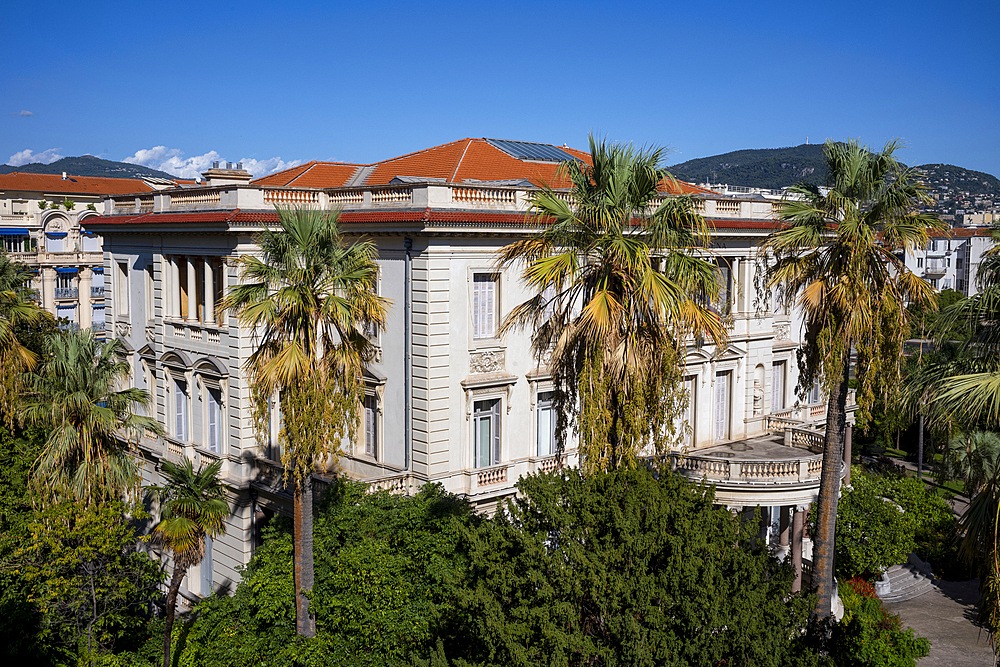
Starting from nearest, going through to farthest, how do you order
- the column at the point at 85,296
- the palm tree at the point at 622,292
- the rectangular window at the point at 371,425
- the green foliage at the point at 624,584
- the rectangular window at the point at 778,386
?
the green foliage at the point at 624,584 → the palm tree at the point at 622,292 → the rectangular window at the point at 371,425 → the rectangular window at the point at 778,386 → the column at the point at 85,296

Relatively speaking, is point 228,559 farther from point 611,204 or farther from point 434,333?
point 611,204

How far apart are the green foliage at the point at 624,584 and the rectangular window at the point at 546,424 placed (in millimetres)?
10320

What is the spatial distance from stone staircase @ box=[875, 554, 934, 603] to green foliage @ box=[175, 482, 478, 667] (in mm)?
18084

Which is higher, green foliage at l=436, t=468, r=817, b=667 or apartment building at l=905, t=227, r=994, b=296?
apartment building at l=905, t=227, r=994, b=296

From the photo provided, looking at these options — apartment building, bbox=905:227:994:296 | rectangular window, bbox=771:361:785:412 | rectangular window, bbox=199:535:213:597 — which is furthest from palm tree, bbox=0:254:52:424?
apartment building, bbox=905:227:994:296

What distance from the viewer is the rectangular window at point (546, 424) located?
24.3 meters

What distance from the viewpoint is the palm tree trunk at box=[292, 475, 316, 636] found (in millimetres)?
16969

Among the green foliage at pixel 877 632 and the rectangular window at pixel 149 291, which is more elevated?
the rectangular window at pixel 149 291

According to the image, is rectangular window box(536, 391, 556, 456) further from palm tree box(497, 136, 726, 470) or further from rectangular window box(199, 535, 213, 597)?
rectangular window box(199, 535, 213, 597)

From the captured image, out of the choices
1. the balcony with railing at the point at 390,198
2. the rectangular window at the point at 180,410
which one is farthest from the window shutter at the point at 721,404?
the rectangular window at the point at 180,410

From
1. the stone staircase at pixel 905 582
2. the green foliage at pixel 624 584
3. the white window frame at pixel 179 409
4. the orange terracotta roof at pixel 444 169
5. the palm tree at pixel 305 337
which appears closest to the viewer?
Result: the green foliage at pixel 624 584

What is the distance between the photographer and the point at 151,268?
29016 mm

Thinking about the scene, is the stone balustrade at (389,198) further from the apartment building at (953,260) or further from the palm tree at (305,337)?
the apartment building at (953,260)

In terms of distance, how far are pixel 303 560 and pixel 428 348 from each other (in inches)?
251
